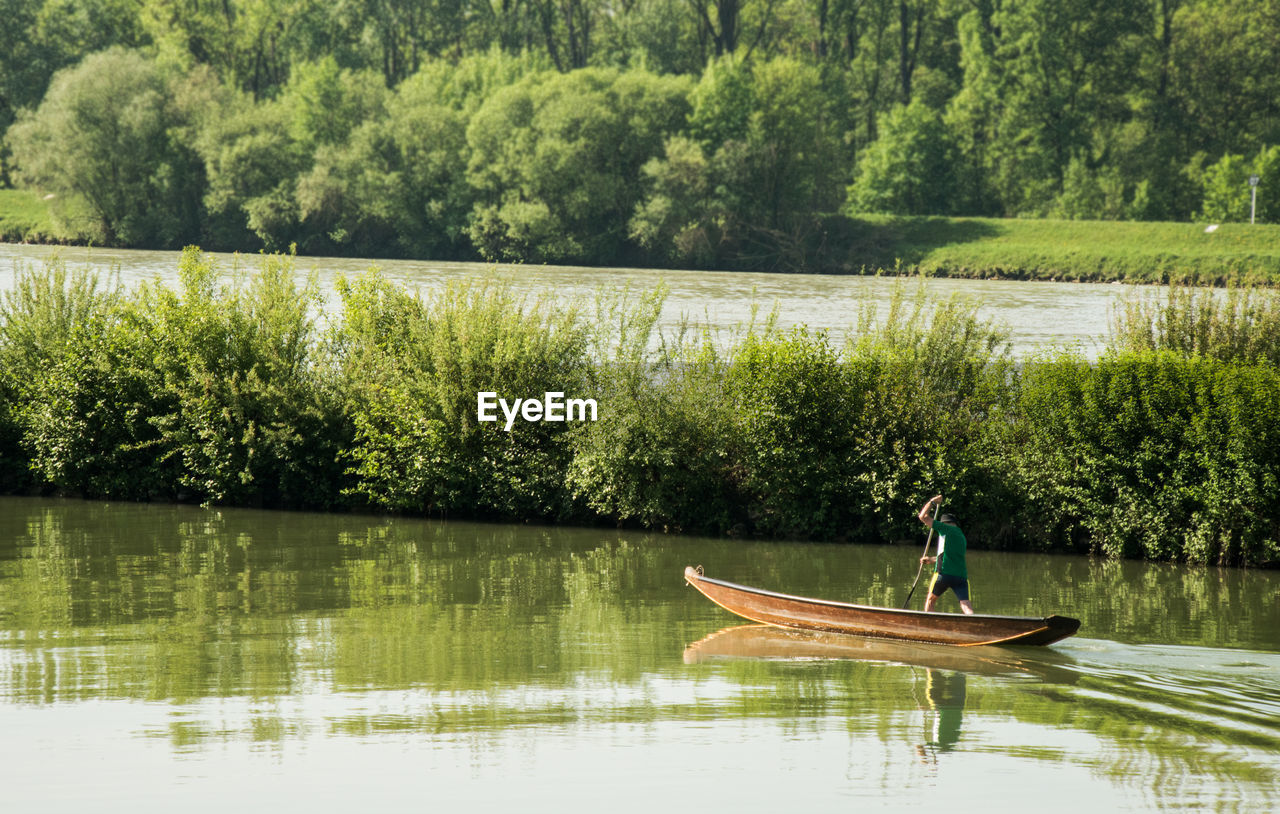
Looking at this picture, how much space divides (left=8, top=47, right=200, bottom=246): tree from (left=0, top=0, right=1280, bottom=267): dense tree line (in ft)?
0.49

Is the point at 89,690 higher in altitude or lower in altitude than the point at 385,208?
lower

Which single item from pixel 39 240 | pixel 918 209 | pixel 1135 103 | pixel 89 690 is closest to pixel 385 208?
pixel 39 240

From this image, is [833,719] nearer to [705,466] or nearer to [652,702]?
[652,702]

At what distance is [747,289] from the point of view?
228 feet

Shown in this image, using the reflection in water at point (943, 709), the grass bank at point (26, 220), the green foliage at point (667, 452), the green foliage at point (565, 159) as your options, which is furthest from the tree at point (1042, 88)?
the reflection in water at point (943, 709)

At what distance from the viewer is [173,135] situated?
90250mm

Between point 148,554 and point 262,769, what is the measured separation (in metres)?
12.3

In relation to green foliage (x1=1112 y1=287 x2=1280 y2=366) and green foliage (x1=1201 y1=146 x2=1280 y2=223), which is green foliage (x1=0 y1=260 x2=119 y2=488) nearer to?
green foliage (x1=1112 y1=287 x2=1280 y2=366)

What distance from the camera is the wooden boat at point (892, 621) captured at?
16719 millimetres

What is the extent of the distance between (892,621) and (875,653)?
1.59ft

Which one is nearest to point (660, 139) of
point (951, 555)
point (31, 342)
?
point (31, 342)

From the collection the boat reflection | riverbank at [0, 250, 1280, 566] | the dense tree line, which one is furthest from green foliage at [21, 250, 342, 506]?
the dense tree line

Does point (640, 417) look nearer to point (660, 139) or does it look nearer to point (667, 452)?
point (667, 452)

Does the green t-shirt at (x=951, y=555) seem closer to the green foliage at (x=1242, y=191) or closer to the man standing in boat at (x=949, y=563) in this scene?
the man standing in boat at (x=949, y=563)
